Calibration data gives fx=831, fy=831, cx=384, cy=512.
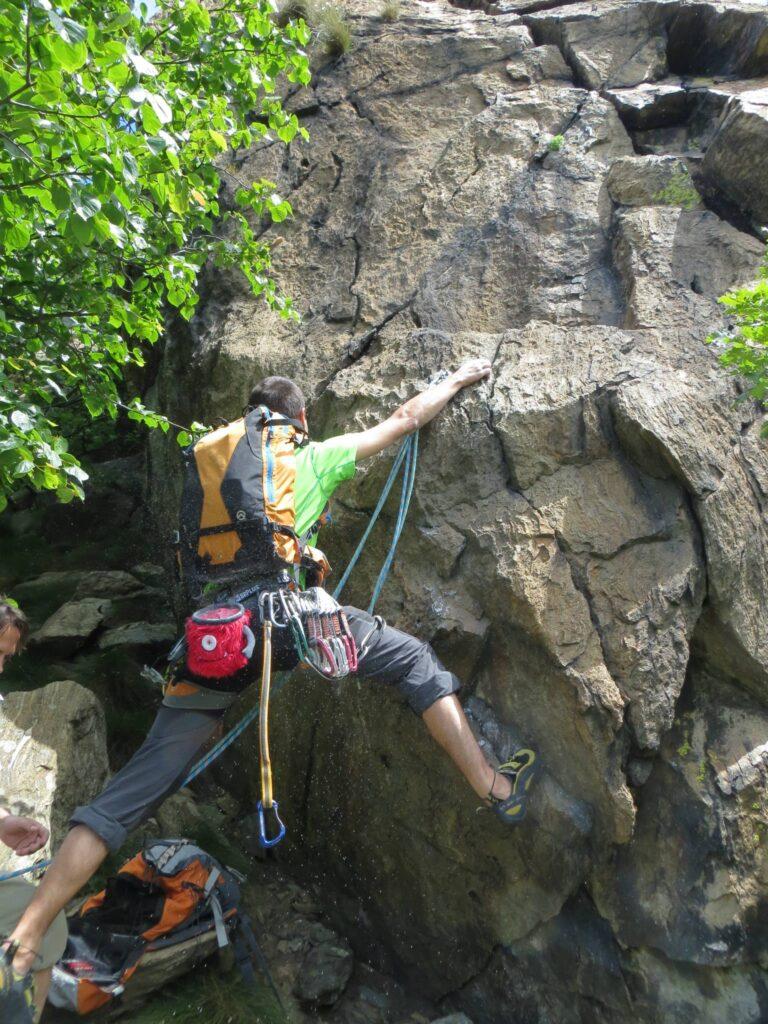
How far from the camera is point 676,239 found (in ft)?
19.7

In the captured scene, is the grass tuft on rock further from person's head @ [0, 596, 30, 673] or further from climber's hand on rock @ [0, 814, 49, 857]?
climber's hand on rock @ [0, 814, 49, 857]

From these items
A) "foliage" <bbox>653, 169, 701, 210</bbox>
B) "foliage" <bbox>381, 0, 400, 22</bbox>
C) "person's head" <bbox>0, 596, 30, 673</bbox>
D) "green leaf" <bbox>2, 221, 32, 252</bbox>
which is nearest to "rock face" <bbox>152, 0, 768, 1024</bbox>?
"foliage" <bbox>653, 169, 701, 210</bbox>

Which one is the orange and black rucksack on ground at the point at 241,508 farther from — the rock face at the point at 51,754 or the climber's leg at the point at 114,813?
the rock face at the point at 51,754

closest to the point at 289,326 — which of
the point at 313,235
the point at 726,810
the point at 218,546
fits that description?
the point at 313,235

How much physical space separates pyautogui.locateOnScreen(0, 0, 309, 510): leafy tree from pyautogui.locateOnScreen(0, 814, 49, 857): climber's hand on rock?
5.96 feet

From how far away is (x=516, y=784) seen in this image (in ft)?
15.2

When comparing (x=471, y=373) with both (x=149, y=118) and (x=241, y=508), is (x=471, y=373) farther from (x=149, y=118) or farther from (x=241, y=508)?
(x=149, y=118)

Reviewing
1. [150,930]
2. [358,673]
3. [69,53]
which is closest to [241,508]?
[358,673]

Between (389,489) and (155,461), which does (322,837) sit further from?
(155,461)

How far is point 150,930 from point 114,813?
1181mm

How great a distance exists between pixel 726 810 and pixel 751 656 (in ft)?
2.78

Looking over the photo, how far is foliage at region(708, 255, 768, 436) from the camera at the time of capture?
15.0 feet

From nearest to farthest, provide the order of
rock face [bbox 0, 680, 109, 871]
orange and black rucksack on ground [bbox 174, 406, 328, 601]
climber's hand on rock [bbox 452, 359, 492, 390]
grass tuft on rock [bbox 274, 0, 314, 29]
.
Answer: orange and black rucksack on ground [bbox 174, 406, 328, 601] → climber's hand on rock [bbox 452, 359, 492, 390] → rock face [bbox 0, 680, 109, 871] → grass tuft on rock [bbox 274, 0, 314, 29]

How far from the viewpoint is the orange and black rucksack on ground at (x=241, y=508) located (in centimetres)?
434
